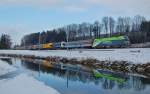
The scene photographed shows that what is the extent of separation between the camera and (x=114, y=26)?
135125 millimetres

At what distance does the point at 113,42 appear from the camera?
7512 centimetres

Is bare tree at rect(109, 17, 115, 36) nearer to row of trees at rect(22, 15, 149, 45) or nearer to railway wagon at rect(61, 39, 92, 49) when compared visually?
row of trees at rect(22, 15, 149, 45)

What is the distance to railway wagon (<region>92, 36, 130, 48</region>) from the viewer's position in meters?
72.5

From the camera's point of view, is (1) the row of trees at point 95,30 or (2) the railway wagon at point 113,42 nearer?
(2) the railway wagon at point 113,42

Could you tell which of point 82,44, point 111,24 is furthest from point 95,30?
point 82,44

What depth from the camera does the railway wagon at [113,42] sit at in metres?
72.5

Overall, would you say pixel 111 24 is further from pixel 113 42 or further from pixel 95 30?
pixel 113 42

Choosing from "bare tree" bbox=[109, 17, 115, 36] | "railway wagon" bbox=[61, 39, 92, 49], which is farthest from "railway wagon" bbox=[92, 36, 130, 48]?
"bare tree" bbox=[109, 17, 115, 36]

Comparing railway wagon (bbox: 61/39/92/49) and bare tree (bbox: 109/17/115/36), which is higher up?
bare tree (bbox: 109/17/115/36)

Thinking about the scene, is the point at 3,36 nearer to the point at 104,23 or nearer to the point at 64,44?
the point at 104,23

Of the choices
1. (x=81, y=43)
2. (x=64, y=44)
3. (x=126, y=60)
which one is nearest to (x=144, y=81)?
(x=126, y=60)

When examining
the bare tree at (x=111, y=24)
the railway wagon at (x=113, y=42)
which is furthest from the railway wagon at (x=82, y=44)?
the bare tree at (x=111, y=24)

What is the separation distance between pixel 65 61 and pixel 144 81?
28.1 m

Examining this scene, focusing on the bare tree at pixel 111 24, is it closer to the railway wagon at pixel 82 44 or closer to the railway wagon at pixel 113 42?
the railway wagon at pixel 82 44
